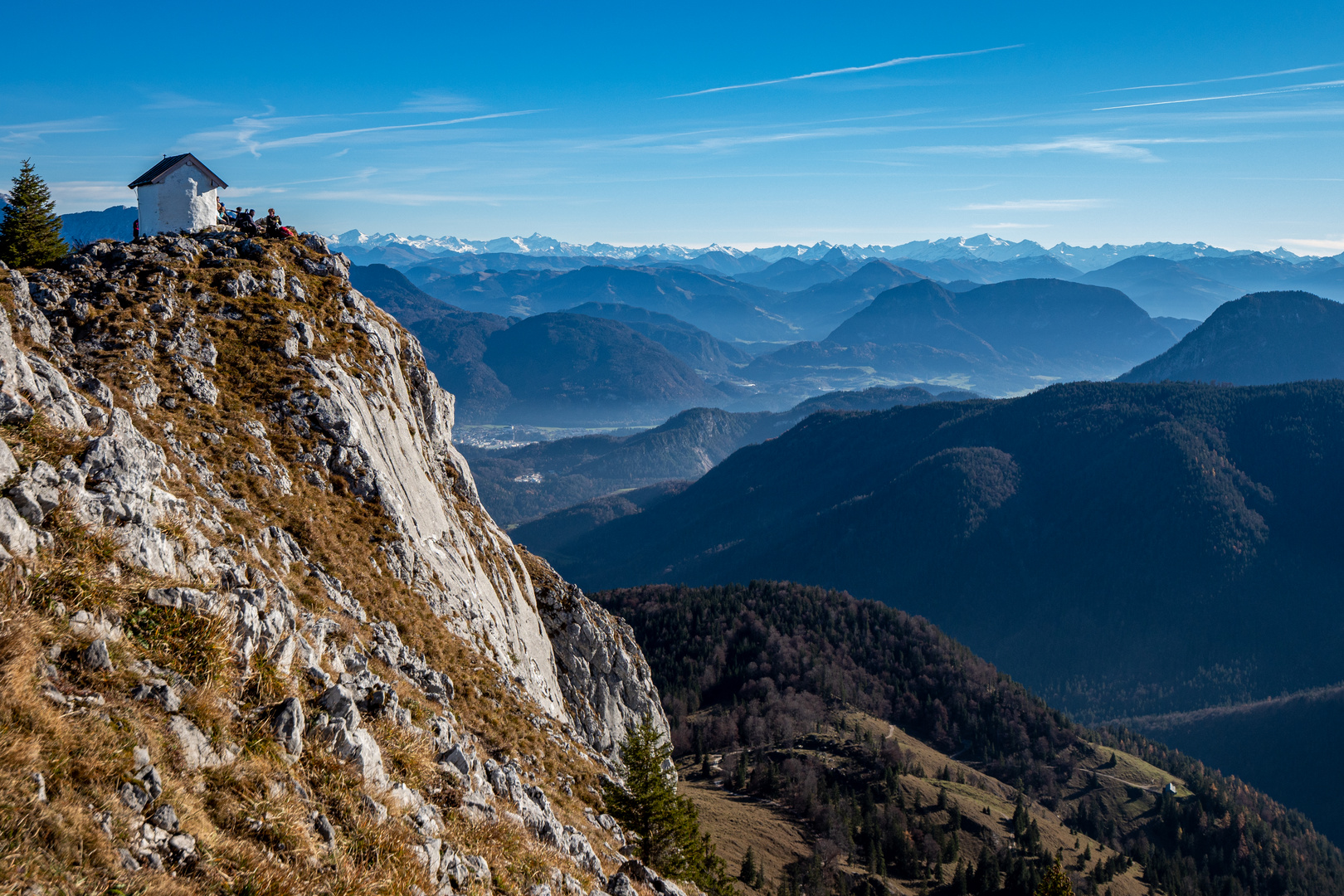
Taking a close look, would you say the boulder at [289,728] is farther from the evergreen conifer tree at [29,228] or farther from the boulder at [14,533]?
the evergreen conifer tree at [29,228]

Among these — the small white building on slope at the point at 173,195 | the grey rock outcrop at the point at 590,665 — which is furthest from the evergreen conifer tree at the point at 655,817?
the small white building on slope at the point at 173,195

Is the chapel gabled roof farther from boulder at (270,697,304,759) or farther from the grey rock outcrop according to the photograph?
boulder at (270,697,304,759)

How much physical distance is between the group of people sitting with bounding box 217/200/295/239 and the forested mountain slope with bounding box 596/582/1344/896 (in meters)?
86.1

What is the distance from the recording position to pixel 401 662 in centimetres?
2980

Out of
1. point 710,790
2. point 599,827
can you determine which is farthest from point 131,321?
point 710,790

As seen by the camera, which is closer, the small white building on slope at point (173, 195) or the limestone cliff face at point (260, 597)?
the limestone cliff face at point (260, 597)

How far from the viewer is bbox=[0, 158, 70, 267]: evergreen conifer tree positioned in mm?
44344

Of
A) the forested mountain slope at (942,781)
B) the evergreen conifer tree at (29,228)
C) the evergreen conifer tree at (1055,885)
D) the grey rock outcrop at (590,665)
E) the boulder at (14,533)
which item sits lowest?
the forested mountain slope at (942,781)

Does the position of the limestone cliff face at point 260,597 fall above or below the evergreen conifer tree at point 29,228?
below

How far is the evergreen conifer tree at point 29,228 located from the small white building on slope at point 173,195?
5154mm

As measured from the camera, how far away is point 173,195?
5328cm

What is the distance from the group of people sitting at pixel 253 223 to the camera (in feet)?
176

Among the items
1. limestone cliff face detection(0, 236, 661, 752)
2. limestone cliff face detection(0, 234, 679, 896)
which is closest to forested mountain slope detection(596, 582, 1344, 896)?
limestone cliff face detection(0, 236, 661, 752)

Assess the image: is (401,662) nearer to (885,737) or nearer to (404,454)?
(404,454)
